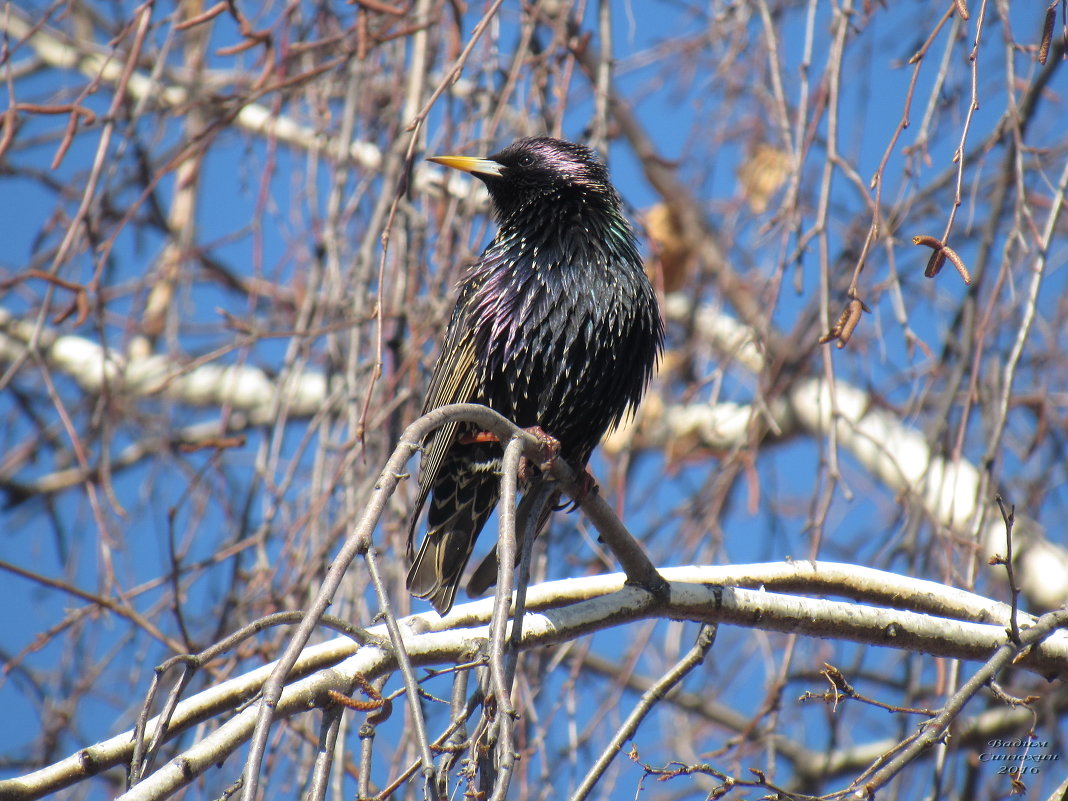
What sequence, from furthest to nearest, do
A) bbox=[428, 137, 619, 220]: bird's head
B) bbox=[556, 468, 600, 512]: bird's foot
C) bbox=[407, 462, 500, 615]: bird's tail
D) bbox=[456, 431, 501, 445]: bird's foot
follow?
bbox=[428, 137, 619, 220]: bird's head → bbox=[407, 462, 500, 615]: bird's tail → bbox=[456, 431, 501, 445]: bird's foot → bbox=[556, 468, 600, 512]: bird's foot

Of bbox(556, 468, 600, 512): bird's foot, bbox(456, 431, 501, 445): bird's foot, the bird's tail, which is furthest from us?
the bird's tail

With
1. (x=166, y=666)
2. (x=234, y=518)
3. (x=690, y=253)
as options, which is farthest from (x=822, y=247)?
(x=690, y=253)

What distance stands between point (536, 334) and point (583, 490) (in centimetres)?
87

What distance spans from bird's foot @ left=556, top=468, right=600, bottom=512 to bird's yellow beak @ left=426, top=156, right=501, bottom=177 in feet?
3.04

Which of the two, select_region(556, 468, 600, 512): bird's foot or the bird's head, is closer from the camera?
select_region(556, 468, 600, 512): bird's foot

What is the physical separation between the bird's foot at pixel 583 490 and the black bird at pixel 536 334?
0.27ft

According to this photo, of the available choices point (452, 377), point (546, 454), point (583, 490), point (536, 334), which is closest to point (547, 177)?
point (536, 334)

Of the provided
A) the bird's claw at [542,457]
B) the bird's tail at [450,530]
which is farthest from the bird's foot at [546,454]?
the bird's tail at [450,530]

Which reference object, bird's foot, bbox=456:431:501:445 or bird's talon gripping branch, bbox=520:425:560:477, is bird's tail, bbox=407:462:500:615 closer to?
bird's foot, bbox=456:431:501:445

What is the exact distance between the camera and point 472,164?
327cm

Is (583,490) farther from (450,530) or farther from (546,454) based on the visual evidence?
(450,530)

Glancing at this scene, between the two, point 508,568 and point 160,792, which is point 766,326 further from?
point 160,792

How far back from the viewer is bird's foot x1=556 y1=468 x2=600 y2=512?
2355 millimetres

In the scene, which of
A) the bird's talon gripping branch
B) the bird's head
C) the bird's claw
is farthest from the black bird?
the bird's talon gripping branch
